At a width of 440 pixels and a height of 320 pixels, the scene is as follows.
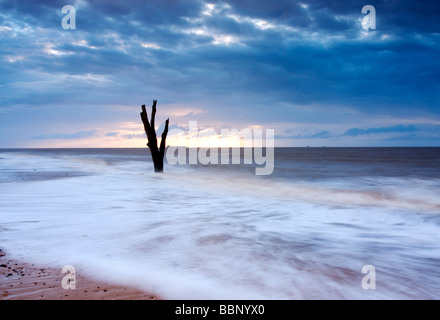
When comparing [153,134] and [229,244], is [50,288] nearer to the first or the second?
[229,244]

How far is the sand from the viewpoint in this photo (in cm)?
296

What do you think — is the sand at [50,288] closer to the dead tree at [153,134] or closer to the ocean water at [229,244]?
the ocean water at [229,244]

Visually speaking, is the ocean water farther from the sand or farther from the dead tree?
the dead tree

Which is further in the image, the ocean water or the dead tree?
the dead tree

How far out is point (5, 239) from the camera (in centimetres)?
482

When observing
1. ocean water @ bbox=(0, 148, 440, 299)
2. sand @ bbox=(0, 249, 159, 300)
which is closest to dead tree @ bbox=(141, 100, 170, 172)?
ocean water @ bbox=(0, 148, 440, 299)

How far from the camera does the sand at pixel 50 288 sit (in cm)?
296

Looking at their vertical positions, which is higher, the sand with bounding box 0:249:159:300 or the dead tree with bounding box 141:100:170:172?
the dead tree with bounding box 141:100:170:172

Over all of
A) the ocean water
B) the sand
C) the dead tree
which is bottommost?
the ocean water

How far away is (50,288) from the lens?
10.2ft

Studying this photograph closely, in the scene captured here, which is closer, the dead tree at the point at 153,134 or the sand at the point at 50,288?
the sand at the point at 50,288

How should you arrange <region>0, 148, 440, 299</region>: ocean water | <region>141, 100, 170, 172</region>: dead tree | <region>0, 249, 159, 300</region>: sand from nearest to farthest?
<region>0, 249, 159, 300</region>: sand < <region>0, 148, 440, 299</region>: ocean water < <region>141, 100, 170, 172</region>: dead tree

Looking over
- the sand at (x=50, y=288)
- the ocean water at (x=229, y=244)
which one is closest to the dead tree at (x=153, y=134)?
the ocean water at (x=229, y=244)
